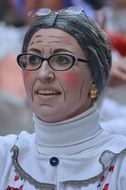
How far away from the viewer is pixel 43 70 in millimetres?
2184

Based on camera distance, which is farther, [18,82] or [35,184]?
[18,82]

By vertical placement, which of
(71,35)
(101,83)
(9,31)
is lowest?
(101,83)

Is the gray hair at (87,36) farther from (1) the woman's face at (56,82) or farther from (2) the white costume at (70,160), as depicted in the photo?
(2) the white costume at (70,160)

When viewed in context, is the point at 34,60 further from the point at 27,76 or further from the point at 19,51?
the point at 19,51

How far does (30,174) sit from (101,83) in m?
0.38

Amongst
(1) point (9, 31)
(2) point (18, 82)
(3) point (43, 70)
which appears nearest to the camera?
(3) point (43, 70)

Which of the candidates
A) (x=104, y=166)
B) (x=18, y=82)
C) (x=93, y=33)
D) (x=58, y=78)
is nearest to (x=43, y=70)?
(x=58, y=78)

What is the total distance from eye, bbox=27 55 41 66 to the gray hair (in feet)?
0.27

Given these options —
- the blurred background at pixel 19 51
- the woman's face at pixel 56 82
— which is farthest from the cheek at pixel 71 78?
the blurred background at pixel 19 51

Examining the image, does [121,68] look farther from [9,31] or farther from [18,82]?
[9,31]

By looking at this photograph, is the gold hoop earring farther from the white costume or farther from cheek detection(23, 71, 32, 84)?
cheek detection(23, 71, 32, 84)

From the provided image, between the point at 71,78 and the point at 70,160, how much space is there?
0.26 meters

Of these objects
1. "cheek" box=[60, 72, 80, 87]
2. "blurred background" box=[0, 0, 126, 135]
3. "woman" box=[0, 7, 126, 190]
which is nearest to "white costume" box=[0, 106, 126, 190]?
"woman" box=[0, 7, 126, 190]

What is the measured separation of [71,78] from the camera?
2205 mm
